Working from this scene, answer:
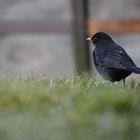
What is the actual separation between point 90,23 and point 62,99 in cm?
721

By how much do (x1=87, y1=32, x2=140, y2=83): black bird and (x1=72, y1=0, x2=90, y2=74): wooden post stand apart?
4.89m

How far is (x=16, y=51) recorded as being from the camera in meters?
18.6

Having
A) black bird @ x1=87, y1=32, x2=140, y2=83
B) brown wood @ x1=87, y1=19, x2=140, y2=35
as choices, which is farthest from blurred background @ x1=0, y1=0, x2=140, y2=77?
black bird @ x1=87, y1=32, x2=140, y2=83

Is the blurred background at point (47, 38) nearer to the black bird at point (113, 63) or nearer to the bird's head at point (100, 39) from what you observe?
the bird's head at point (100, 39)

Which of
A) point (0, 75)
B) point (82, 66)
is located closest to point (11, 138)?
point (0, 75)

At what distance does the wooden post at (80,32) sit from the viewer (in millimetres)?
14055

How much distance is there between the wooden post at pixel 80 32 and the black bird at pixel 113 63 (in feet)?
16.0

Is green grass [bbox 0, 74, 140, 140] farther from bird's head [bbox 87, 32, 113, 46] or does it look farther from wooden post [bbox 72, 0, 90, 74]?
wooden post [bbox 72, 0, 90, 74]

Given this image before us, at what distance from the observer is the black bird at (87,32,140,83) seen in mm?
8570

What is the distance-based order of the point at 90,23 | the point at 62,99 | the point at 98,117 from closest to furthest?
the point at 98,117, the point at 62,99, the point at 90,23

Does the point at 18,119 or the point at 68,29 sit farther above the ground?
the point at 68,29

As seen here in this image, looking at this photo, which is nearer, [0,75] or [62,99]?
[62,99]

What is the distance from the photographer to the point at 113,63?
28.4 ft

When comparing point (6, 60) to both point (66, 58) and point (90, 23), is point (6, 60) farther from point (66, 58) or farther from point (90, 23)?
point (90, 23)
